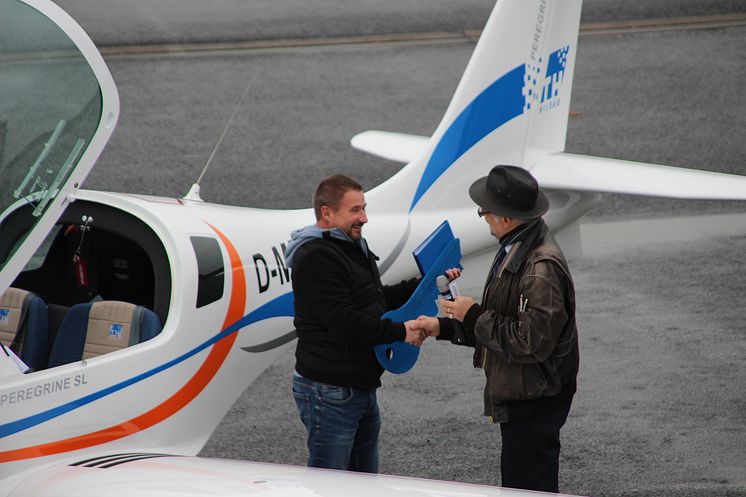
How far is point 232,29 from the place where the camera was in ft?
48.4

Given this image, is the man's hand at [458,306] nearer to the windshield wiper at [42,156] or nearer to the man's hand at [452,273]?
the man's hand at [452,273]

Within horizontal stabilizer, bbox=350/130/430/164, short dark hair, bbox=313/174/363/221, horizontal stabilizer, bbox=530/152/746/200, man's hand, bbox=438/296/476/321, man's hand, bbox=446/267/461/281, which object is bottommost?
man's hand, bbox=438/296/476/321

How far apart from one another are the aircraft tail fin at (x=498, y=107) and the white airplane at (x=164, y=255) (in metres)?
0.01

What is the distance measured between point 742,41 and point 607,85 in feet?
8.22

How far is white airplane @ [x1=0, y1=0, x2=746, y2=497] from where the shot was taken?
12.0 ft

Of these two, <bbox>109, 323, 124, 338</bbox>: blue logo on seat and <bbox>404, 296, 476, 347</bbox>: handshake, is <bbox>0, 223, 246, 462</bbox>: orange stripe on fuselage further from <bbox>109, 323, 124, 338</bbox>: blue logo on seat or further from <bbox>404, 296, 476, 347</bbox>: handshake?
<bbox>404, 296, 476, 347</bbox>: handshake

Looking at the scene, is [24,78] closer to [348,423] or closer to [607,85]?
[348,423]

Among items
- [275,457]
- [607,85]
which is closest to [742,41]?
[607,85]

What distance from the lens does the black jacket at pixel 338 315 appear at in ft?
13.1

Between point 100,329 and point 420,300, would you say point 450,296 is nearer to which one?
point 420,300

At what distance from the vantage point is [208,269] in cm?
453

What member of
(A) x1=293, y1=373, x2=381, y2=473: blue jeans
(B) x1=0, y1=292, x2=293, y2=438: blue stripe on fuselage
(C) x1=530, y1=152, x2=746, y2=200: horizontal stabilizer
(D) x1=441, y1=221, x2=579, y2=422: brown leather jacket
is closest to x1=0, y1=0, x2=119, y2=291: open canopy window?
(B) x1=0, y1=292, x2=293, y2=438: blue stripe on fuselage

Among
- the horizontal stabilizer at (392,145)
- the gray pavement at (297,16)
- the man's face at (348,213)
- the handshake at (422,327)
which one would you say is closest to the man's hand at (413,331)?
the handshake at (422,327)

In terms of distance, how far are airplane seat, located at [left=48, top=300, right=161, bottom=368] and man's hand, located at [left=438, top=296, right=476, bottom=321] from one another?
1263 mm
